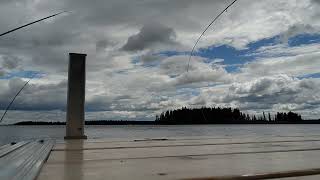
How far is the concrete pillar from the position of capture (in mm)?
14406

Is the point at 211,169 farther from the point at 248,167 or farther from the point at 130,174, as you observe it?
the point at 130,174

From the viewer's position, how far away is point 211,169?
211 inches

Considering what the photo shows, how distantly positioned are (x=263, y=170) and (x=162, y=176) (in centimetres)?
142

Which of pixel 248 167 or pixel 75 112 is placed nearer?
pixel 248 167

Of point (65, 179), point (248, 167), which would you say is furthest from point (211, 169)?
point (65, 179)

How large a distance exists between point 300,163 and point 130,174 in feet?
9.16

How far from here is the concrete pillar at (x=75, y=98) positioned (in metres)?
14.4

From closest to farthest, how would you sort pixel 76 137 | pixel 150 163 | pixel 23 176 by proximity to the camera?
pixel 23 176 < pixel 150 163 < pixel 76 137

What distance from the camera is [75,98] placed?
47.3 feet

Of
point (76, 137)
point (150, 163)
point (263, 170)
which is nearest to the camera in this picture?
point (263, 170)

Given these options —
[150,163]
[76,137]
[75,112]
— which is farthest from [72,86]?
[150,163]

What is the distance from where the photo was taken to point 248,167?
559cm

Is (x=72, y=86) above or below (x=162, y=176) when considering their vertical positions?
above

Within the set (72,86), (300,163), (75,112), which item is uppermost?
(72,86)
